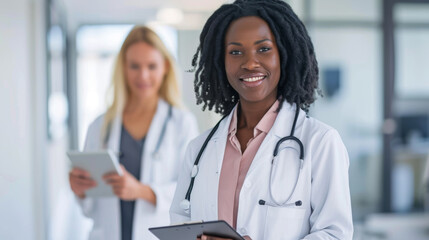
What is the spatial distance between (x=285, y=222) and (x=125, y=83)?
1.16 m

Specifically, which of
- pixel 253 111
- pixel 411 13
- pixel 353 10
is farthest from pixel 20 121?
pixel 411 13

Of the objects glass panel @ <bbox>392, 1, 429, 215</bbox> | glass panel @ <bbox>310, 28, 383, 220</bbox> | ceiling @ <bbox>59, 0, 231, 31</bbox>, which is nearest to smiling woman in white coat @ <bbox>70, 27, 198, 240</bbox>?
ceiling @ <bbox>59, 0, 231, 31</bbox>

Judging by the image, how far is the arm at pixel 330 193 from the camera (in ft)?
3.16

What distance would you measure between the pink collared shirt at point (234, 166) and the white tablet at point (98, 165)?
664 millimetres

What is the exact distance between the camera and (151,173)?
1.85 meters

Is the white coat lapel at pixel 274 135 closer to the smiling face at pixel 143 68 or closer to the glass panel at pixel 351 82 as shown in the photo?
the smiling face at pixel 143 68

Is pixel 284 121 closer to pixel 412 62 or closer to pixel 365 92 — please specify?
pixel 365 92

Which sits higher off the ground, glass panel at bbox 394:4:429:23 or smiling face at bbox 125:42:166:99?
glass panel at bbox 394:4:429:23

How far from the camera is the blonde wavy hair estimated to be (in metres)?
1.95

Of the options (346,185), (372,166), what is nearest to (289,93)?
(346,185)

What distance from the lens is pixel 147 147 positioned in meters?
1.86

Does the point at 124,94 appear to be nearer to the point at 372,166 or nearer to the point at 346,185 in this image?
the point at 346,185

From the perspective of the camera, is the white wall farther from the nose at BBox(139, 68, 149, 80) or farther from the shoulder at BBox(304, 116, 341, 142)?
the shoulder at BBox(304, 116, 341, 142)

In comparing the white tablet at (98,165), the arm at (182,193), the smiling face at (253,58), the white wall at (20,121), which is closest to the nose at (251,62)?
the smiling face at (253,58)
